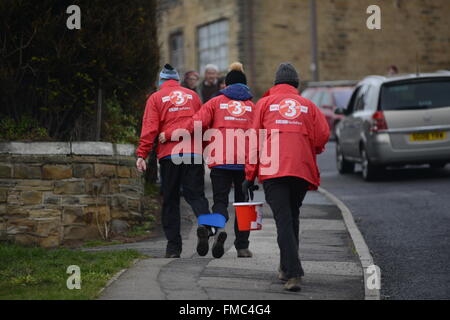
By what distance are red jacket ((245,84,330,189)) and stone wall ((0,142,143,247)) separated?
357 cm

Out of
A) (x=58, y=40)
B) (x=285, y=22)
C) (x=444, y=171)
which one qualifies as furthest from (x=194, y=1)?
(x=58, y=40)

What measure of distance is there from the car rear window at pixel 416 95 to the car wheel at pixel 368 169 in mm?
985

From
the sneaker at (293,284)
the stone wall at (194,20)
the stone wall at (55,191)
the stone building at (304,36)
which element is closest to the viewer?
the sneaker at (293,284)

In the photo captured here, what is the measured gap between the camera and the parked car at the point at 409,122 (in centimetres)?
1540

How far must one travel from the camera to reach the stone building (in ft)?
110

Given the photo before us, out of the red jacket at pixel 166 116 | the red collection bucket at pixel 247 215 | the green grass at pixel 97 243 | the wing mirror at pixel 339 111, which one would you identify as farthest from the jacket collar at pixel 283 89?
the wing mirror at pixel 339 111

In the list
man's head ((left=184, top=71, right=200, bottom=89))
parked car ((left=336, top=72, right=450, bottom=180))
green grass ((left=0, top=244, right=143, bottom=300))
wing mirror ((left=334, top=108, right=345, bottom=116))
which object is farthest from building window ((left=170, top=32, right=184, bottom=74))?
green grass ((left=0, top=244, right=143, bottom=300))

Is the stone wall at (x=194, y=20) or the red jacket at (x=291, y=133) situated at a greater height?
the stone wall at (x=194, y=20)

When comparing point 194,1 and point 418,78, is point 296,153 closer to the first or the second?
point 418,78

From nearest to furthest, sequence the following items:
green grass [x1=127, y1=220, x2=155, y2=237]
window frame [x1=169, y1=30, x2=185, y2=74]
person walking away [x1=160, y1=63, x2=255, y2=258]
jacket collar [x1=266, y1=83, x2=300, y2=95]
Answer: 1. jacket collar [x1=266, y1=83, x2=300, y2=95]
2. person walking away [x1=160, y1=63, x2=255, y2=258]
3. green grass [x1=127, y1=220, x2=155, y2=237]
4. window frame [x1=169, y1=30, x2=185, y2=74]

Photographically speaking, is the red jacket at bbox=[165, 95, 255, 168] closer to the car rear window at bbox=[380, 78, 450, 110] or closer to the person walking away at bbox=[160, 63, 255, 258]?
the person walking away at bbox=[160, 63, 255, 258]

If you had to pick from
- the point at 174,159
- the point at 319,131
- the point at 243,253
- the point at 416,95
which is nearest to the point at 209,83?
the point at 416,95

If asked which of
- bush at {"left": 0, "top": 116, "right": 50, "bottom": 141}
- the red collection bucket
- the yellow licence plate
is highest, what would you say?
bush at {"left": 0, "top": 116, "right": 50, "bottom": 141}

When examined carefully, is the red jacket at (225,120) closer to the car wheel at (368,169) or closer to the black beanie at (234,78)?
the black beanie at (234,78)
